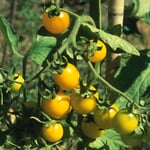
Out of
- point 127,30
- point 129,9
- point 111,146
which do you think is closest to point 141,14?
point 129,9

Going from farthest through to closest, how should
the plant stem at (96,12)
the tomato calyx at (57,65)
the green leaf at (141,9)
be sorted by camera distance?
the green leaf at (141,9)
the plant stem at (96,12)
the tomato calyx at (57,65)

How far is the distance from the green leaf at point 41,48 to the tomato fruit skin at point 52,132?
0.44 ft

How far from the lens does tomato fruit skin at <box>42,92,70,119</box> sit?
0.96 meters

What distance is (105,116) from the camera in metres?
0.96

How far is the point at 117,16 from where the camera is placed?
119cm

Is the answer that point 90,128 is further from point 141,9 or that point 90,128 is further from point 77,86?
point 141,9

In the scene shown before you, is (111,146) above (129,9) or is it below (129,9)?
below

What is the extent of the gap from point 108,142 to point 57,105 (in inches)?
12.1

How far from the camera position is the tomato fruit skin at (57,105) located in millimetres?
963

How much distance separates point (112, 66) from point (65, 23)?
Result: 25 centimetres

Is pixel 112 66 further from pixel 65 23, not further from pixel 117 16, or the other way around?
pixel 65 23

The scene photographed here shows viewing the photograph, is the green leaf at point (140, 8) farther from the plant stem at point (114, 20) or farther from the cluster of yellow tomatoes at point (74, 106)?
the cluster of yellow tomatoes at point (74, 106)

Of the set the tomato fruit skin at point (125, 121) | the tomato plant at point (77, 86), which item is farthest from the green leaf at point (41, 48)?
the tomato fruit skin at point (125, 121)

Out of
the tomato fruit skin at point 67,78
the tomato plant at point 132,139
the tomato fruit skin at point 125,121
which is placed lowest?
the tomato plant at point 132,139
